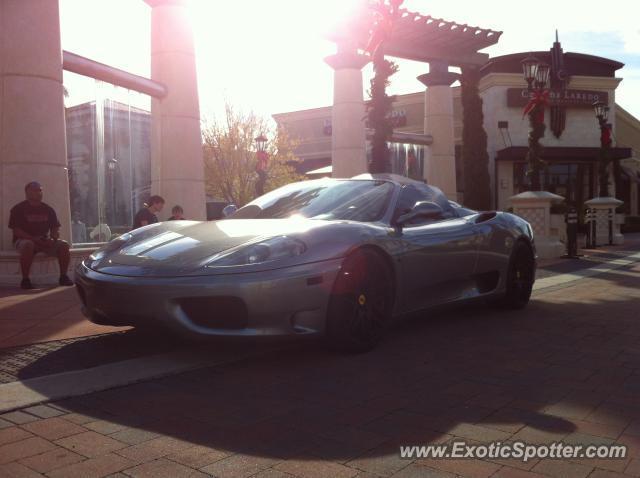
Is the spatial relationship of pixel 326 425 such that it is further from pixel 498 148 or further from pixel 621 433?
pixel 498 148

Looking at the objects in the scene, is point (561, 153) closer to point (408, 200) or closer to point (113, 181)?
point (113, 181)

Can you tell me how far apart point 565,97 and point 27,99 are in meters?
35.5

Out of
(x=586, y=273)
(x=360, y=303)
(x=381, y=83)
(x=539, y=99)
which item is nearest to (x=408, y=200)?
(x=360, y=303)

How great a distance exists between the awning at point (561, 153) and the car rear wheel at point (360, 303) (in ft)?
108

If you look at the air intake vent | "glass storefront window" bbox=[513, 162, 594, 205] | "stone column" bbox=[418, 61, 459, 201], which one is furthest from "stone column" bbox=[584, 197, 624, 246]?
the air intake vent

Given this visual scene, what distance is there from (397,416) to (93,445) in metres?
1.31

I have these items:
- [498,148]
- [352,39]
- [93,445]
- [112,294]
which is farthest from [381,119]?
[498,148]

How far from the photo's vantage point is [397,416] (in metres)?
2.86

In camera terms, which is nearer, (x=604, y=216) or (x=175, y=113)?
(x=175, y=113)

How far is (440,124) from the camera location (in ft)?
69.7

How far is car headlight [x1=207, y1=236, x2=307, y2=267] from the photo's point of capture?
12.1ft

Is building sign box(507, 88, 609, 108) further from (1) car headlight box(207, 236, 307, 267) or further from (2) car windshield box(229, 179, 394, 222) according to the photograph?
(1) car headlight box(207, 236, 307, 267)

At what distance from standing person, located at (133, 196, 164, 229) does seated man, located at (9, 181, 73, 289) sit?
1216mm

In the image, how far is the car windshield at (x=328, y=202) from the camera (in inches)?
182
